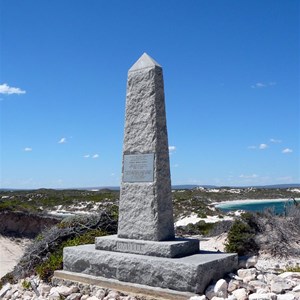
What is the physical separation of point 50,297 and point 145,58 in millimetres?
4621

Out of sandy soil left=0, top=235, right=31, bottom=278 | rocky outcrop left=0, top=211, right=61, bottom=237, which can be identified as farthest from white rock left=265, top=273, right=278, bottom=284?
rocky outcrop left=0, top=211, right=61, bottom=237

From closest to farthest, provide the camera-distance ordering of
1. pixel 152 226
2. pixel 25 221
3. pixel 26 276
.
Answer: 1. pixel 152 226
2. pixel 26 276
3. pixel 25 221

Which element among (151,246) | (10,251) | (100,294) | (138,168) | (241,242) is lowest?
(10,251)

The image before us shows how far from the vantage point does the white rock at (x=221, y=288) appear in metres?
6.31

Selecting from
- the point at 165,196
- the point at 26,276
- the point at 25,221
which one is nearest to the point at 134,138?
the point at 165,196

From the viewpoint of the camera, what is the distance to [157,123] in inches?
304

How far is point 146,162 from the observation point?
25.6 feet

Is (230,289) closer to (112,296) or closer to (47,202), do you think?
(112,296)

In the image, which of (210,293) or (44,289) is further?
(44,289)

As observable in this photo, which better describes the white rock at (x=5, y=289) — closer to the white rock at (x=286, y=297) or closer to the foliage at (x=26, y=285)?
Result: the foliage at (x=26, y=285)

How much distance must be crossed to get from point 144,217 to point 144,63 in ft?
9.26

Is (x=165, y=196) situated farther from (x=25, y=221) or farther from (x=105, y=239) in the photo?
(x=25, y=221)

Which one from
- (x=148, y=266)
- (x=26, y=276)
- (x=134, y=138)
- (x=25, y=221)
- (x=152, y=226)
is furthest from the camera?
(x=25, y=221)

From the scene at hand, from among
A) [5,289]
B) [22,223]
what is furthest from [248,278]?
[22,223]
